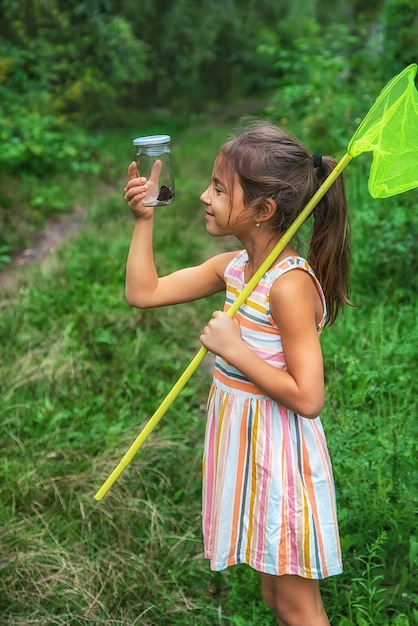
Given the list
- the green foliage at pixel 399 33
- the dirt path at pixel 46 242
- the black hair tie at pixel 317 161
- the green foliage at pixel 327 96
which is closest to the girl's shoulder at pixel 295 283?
the black hair tie at pixel 317 161

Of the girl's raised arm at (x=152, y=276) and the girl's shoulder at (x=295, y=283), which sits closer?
the girl's shoulder at (x=295, y=283)

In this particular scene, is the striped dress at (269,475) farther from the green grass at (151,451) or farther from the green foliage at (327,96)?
the green foliage at (327,96)

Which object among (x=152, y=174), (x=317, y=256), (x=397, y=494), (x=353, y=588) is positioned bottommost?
(x=353, y=588)

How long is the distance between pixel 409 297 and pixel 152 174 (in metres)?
2.47

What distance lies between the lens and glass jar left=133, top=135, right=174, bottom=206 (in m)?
1.84

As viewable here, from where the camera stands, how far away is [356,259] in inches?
174

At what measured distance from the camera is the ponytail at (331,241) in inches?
74.1

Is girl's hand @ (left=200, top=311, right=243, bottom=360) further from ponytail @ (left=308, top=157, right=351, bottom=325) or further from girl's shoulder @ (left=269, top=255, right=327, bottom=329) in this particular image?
ponytail @ (left=308, top=157, right=351, bottom=325)

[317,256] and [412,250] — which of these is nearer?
[317,256]

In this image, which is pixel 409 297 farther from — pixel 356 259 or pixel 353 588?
pixel 353 588

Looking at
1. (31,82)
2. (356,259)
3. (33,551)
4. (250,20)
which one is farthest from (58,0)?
(33,551)

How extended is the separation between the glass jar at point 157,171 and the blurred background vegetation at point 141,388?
3.37ft

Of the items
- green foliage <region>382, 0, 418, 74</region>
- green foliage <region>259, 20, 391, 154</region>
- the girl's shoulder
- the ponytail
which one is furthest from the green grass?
green foliage <region>382, 0, 418, 74</region>

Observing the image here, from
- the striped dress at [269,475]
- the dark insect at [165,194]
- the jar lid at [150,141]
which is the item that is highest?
the jar lid at [150,141]
